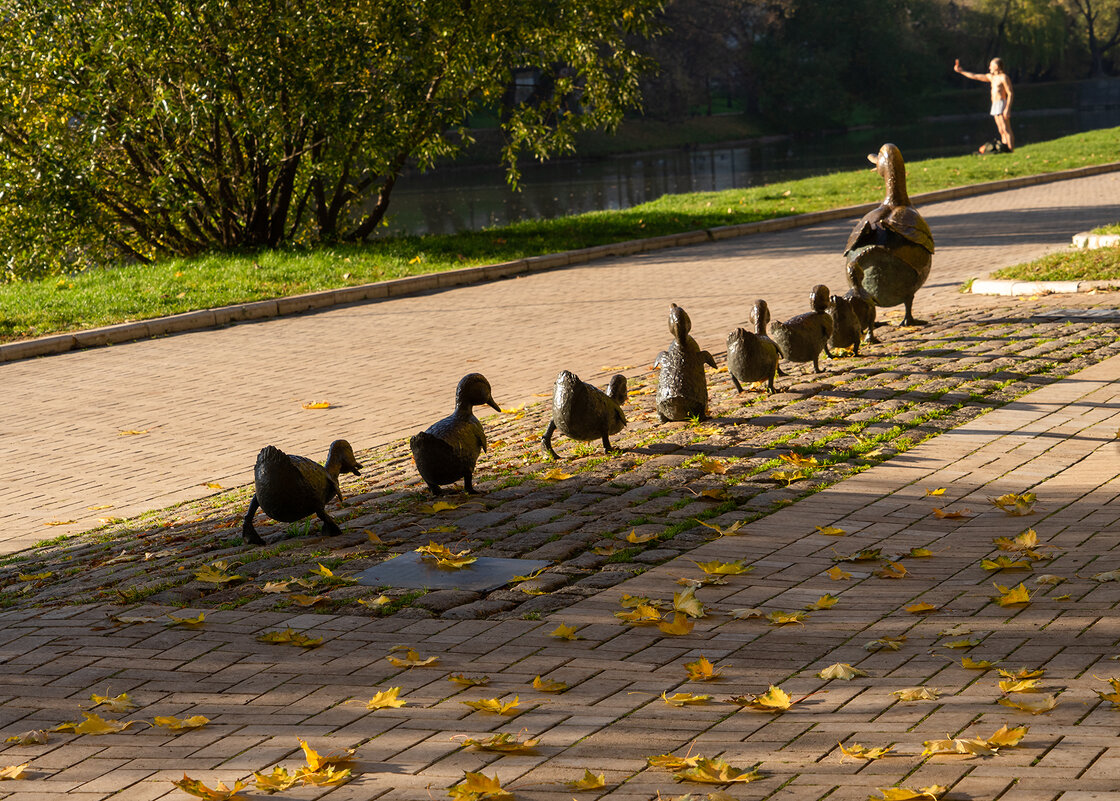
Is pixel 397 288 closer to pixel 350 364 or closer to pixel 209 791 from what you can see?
pixel 350 364

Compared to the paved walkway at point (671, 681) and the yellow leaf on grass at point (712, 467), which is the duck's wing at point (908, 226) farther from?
the paved walkway at point (671, 681)

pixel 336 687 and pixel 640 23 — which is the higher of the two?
pixel 640 23

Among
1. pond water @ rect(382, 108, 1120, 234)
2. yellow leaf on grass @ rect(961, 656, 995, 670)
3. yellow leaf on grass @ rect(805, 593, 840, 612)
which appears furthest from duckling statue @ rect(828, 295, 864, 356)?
pond water @ rect(382, 108, 1120, 234)

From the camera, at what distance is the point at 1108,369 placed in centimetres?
935

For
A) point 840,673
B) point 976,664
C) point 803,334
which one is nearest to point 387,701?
point 840,673

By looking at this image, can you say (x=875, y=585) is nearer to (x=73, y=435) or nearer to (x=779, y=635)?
(x=779, y=635)

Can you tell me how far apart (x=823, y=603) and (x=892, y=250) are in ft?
20.7

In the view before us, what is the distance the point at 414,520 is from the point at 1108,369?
18.2 ft

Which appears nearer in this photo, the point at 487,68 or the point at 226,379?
the point at 226,379

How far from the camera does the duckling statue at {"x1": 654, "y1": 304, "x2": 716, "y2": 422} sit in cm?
839

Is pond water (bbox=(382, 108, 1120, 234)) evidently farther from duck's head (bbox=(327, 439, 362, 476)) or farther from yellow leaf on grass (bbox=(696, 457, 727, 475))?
duck's head (bbox=(327, 439, 362, 476))

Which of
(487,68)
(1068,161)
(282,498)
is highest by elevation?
(487,68)

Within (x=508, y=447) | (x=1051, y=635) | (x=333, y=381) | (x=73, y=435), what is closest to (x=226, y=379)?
(x=333, y=381)

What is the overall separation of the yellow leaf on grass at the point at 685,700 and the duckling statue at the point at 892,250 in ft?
23.7
